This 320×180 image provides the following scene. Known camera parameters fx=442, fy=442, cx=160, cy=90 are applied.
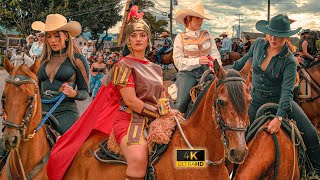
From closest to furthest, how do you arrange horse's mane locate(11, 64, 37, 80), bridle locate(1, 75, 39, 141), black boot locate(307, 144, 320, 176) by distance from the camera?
bridle locate(1, 75, 39, 141)
horse's mane locate(11, 64, 37, 80)
black boot locate(307, 144, 320, 176)

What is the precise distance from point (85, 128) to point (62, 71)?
3.09ft

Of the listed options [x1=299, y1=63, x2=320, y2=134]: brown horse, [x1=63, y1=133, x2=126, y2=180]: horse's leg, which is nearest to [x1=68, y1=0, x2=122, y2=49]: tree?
[x1=299, y1=63, x2=320, y2=134]: brown horse

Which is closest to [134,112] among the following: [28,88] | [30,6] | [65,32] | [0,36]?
[28,88]

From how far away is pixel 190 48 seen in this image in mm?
6227

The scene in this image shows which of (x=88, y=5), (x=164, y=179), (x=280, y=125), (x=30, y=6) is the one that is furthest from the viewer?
(x=88, y=5)

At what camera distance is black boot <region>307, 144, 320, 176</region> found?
5691mm

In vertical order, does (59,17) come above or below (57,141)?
above

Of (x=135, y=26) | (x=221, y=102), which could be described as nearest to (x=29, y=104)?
(x=135, y=26)

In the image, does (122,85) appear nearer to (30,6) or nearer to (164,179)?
(164,179)

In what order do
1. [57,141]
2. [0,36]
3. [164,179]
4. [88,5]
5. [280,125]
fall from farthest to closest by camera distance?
[0,36] → [88,5] → [280,125] → [57,141] → [164,179]

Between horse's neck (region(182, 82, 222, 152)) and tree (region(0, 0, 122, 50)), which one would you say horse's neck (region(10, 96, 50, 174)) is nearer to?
horse's neck (region(182, 82, 222, 152))

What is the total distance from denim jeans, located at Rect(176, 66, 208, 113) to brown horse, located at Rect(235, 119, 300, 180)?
4.18 feet

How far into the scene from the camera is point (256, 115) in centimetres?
560

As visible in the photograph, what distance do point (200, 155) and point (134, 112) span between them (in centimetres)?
74
